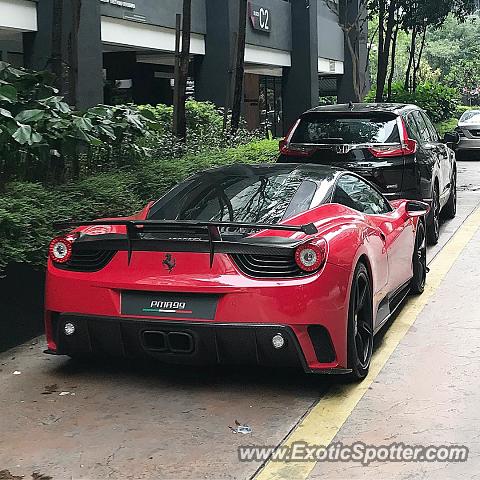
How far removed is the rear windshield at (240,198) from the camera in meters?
6.08

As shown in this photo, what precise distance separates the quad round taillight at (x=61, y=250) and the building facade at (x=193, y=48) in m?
5.14

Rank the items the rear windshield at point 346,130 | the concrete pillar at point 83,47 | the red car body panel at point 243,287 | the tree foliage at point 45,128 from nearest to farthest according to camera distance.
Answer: the red car body panel at point 243,287 < the tree foliage at point 45,128 < the rear windshield at point 346,130 < the concrete pillar at point 83,47

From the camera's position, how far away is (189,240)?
215 inches

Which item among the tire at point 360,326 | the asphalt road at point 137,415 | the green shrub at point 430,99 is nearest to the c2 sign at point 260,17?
the green shrub at point 430,99

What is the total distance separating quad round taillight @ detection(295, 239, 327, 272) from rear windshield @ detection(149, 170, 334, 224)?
635 millimetres

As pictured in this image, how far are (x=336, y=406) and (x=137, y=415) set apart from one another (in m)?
1.19

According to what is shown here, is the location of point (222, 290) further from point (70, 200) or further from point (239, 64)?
point (239, 64)

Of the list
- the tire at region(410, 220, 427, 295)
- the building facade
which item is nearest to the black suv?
the tire at region(410, 220, 427, 295)

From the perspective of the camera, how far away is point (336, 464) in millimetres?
4418

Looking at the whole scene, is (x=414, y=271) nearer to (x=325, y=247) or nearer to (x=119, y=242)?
(x=325, y=247)

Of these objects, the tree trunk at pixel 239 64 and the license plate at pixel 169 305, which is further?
the tree trunk at pixel 239 64

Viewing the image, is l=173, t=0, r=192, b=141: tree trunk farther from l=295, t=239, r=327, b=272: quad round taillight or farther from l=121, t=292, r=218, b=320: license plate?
l=295, t=239, r=327, b=272: quad round taillight

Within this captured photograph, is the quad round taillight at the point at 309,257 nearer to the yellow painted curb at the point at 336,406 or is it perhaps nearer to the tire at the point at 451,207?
the yellow painted curb at the point at 336,406

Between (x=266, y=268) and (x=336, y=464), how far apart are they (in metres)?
1.36
